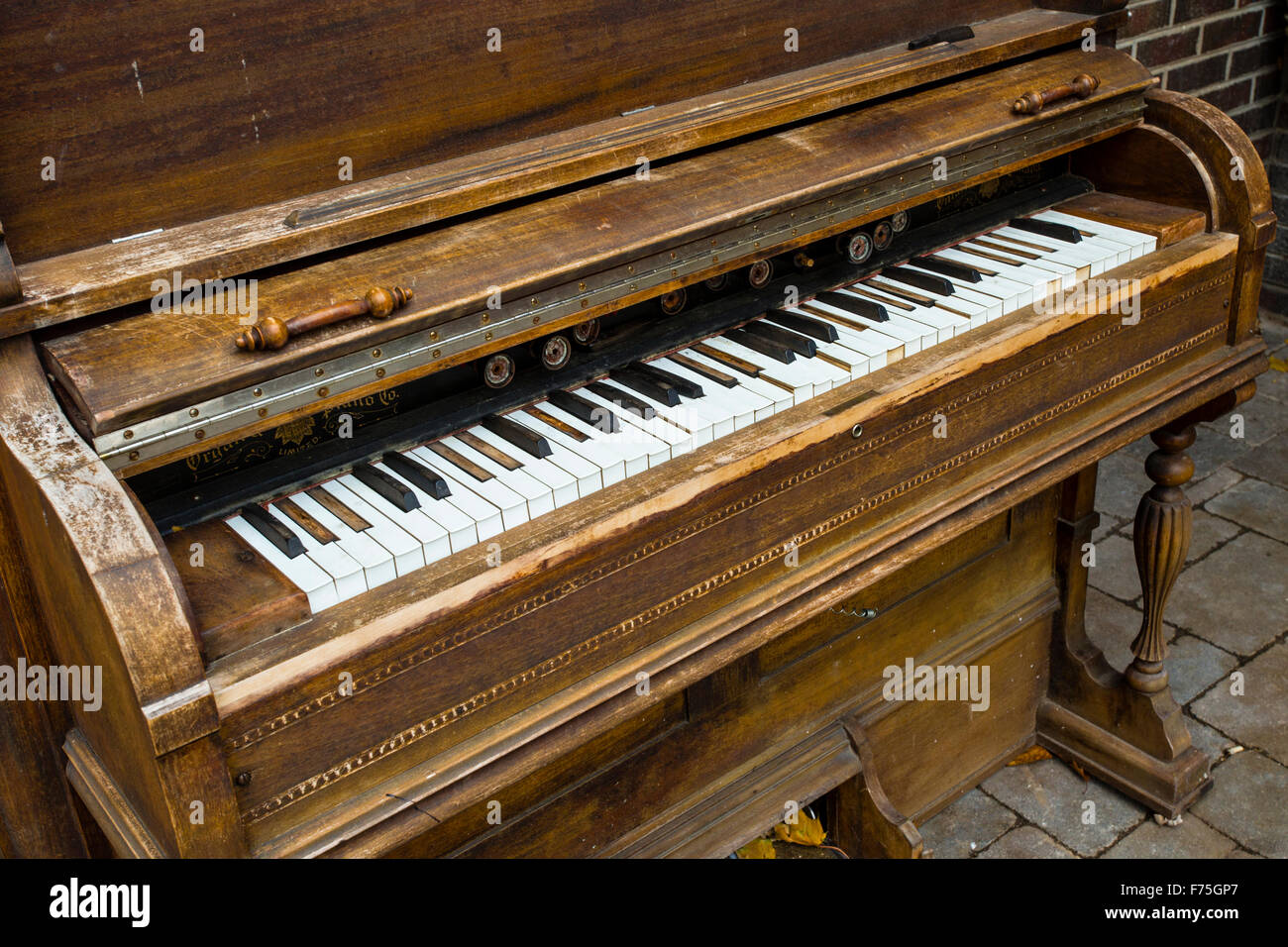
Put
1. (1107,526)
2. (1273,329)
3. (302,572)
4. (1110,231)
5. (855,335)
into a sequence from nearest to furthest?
1. (302,572)
2. (855,335)
3. (1110,231)
4. (1107,526)
5. (1273,329)

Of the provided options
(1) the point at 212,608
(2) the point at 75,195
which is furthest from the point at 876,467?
(2) the point at 75,195

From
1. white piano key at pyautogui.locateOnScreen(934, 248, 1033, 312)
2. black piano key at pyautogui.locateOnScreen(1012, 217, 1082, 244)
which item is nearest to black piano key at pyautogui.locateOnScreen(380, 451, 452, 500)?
white piano key at pyautogui.locateOnScreen(934, 248, 1033, 312)

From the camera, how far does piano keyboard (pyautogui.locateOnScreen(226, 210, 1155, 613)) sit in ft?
5.91

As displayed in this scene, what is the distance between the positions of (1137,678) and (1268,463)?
1.82m

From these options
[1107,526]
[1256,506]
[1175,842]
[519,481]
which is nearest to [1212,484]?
[1256,506]

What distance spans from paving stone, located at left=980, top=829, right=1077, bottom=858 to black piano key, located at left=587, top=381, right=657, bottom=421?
65.3 inches

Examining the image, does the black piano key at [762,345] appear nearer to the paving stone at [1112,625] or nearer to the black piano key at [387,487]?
the black piano key at [387,487]

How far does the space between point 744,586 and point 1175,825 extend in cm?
171

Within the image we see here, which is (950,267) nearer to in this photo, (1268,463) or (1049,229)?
(1049,229)

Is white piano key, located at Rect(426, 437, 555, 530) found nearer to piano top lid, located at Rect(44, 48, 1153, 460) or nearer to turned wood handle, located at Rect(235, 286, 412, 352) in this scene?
piano top lid, located at Rect(44, 48, 1153, 460)

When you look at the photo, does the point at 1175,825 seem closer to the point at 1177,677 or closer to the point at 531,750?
the point at 1177,677

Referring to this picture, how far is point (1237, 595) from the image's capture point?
12.9ft

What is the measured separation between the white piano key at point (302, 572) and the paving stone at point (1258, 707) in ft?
8.72

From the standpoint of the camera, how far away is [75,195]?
5.83 ft
